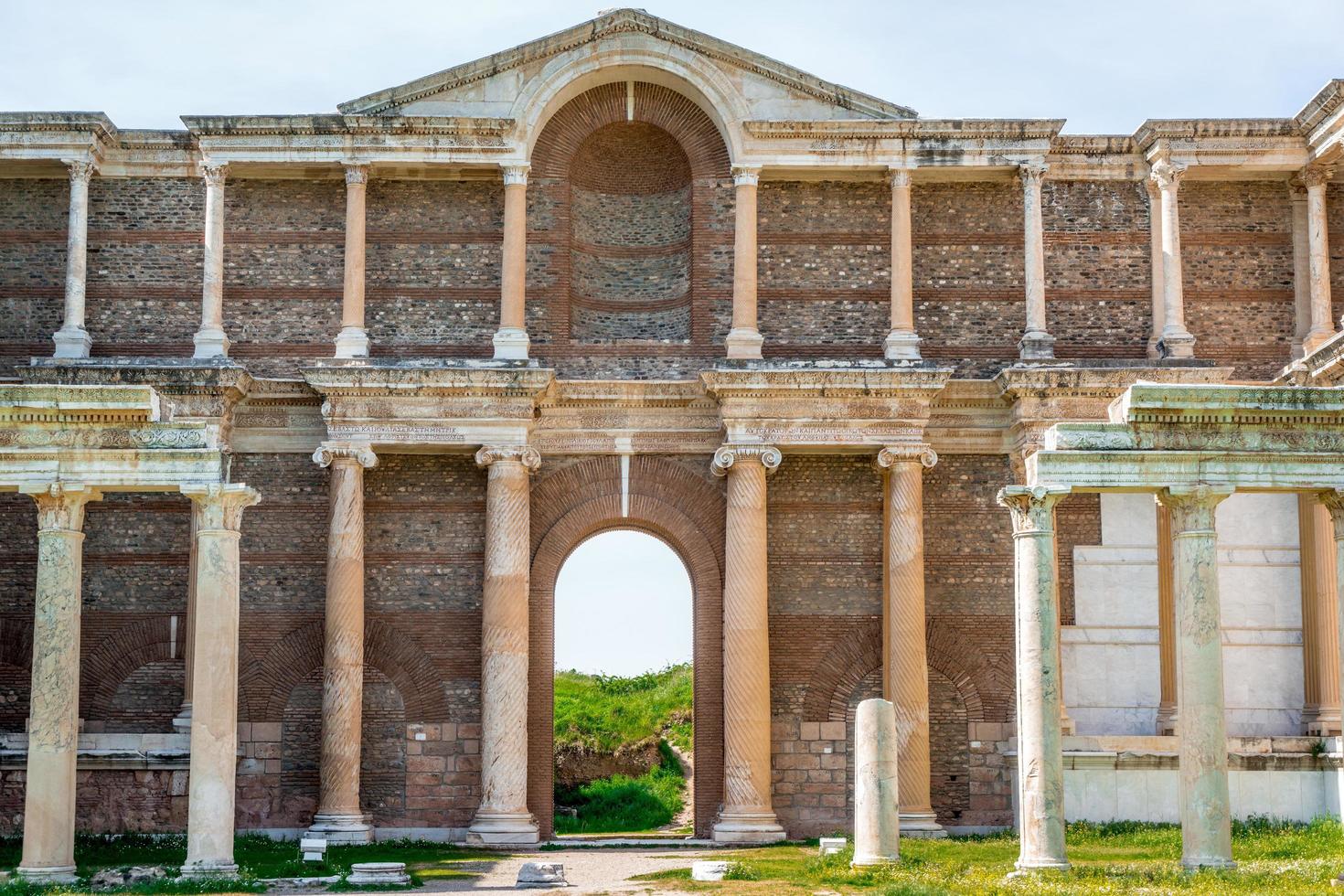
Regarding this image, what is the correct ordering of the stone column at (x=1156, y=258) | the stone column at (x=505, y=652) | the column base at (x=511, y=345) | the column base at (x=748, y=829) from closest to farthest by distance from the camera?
the column base at (x=748, y=829) < the stone column at (x=505, y=652) < the column base at (x=511, y=345) < the stone column at (x=1156, y=258)

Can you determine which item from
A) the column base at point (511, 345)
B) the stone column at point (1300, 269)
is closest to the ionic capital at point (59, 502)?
the column base at point (511, 345)

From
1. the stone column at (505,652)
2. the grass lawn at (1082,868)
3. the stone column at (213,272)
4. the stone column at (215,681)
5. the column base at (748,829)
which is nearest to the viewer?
the grass lawn at (1082,868)

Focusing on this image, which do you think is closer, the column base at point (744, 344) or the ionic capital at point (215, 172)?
the column base at point (744, 344)

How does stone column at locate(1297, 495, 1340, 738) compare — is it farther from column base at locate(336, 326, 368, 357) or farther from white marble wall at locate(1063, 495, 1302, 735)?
column base at locate(336, 326, 368, 357)

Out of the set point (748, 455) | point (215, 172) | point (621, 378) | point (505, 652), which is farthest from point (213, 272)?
point (748, 455)

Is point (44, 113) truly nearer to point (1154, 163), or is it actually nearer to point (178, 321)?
point (178, 321)

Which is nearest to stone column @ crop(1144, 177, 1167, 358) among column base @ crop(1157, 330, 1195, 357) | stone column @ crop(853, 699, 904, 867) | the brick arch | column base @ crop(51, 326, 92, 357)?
column base @ crop(1157, 330, 1195, 357)

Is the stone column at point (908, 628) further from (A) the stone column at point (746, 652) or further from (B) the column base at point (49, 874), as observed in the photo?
(B) the column base at point (49, 874)

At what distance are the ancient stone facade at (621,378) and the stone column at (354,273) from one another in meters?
0.06

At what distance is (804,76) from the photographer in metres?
33.8

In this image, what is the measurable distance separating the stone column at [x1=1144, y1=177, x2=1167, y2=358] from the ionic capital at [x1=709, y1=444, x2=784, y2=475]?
7339 mm

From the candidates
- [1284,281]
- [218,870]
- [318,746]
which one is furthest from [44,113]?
[1284,281]

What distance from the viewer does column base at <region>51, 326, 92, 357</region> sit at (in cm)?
3291

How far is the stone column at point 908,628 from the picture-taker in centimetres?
3153
